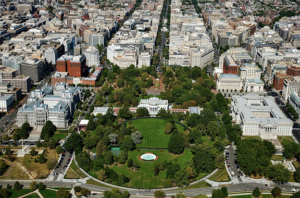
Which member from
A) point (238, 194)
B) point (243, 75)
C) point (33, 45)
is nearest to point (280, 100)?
point (243, 75)

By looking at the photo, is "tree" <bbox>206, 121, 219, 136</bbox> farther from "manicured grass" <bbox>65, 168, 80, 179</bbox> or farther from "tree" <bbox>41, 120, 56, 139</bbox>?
"tree" <bbox>41, 120, 56, 139</bbox>

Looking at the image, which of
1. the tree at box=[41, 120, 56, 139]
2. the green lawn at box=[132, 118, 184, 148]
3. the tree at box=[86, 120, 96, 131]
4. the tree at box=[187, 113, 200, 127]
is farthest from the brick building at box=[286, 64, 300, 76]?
the tree at box=[41, 120, 56, 139]

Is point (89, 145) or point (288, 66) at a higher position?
point (288, 66)

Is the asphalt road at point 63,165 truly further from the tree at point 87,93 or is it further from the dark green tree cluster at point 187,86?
the dark green tree cluster at point 187,86

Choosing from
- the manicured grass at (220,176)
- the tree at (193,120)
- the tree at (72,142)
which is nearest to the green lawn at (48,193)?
the tree at (72,142)

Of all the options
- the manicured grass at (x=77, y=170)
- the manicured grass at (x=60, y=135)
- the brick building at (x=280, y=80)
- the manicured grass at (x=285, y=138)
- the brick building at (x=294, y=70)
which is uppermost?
the brick building at (x=294, y=70)

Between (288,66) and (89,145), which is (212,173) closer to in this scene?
(89,145)
